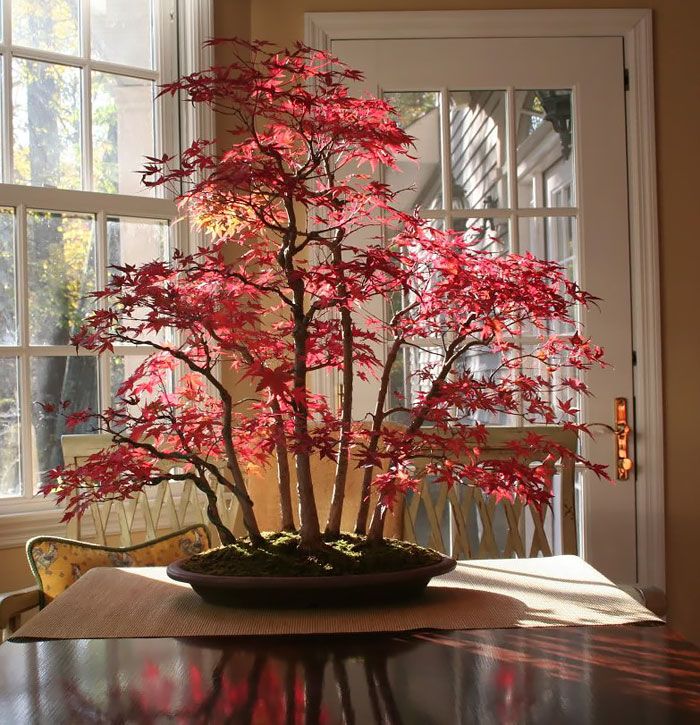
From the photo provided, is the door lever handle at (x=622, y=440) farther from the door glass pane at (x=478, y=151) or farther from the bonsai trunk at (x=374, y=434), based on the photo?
the bonsai trunk at (x=374, y=434)

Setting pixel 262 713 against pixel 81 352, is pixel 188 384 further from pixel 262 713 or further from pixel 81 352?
pixel 81 352

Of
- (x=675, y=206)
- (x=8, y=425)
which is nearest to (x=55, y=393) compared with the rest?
(x=8, y=425)

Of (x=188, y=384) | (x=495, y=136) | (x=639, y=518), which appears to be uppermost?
(x=495, y=136)

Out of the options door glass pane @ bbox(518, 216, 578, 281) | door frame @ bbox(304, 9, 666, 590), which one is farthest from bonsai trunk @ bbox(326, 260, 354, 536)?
door frame @ bbox(304, 9, 666, 590)

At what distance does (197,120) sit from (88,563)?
1.82m

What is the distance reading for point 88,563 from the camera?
2.30m

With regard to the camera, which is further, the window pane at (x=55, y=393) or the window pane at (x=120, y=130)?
the window pane at (x=120, y=130)

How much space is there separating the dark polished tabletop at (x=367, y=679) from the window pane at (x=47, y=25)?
2.37m

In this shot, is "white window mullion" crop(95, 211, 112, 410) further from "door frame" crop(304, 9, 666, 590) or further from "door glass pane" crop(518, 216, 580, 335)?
"door glass pane" crop(518, 216, 580, 335)

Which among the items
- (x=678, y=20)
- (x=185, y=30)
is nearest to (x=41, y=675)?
(x=185, y=30)

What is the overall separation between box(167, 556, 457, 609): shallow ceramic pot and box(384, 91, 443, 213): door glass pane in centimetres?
226

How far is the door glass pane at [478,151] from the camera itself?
3725 mm

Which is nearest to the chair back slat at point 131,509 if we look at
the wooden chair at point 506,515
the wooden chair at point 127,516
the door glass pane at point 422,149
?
the wooden chair at point 127,516

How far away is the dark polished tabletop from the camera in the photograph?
117cm
